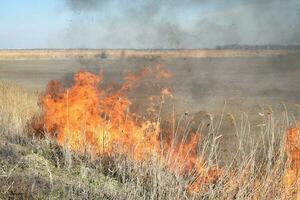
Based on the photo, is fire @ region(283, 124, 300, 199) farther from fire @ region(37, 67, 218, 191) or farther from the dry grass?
fire @ region(37, 67, 218, 191)

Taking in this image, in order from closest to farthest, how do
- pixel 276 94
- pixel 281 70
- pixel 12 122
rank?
1. pixel 12 122
2. pixel 276 94
3. pixel 281 70

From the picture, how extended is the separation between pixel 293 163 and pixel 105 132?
4205 millimetres

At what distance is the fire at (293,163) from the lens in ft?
29.2

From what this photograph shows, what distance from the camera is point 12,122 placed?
50.5 feet

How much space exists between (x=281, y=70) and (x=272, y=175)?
157 ft

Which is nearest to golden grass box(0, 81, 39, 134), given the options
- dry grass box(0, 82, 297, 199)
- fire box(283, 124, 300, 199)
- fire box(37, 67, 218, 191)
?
fire box(37, 67, 218, 191)

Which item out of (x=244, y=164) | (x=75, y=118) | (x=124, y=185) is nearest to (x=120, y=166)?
(x=124, y=185)

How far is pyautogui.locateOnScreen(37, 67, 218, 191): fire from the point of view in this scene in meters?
9.48

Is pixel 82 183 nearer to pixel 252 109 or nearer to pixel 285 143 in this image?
pixel 285 143

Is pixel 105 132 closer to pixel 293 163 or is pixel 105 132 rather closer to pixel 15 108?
pixel 293 163

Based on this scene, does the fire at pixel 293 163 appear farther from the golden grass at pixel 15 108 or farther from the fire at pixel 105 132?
the golden grass at pixel 15 108

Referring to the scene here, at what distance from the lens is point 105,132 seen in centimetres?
1219

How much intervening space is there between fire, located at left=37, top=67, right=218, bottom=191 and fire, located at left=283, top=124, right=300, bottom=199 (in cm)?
119

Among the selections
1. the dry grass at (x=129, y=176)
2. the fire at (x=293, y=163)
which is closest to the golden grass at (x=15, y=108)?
the dry grass at (x=129, y=176)
